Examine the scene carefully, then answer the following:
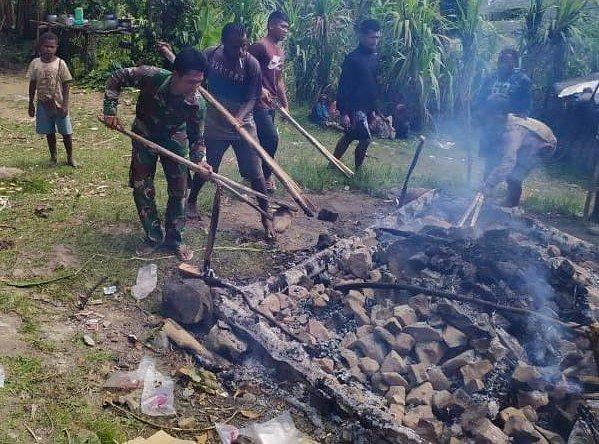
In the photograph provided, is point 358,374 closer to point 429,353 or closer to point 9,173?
point 429,353

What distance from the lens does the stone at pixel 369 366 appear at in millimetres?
3889

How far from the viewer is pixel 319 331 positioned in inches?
165

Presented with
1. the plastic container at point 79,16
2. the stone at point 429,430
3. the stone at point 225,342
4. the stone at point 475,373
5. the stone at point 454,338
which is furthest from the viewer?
the plastic container at point 79,16

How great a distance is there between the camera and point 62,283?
14.8 feet

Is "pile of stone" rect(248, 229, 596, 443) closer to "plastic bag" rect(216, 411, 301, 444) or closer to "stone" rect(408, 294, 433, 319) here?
"stone" rect(408, 294, 433, 319)

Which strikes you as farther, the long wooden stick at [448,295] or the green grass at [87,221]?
the long wooden stick at [448,295]

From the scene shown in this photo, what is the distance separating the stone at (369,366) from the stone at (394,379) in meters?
0.11

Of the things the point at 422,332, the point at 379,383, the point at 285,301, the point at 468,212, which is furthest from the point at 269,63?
the point at 379,383

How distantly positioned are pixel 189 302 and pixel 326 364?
41.1 inches

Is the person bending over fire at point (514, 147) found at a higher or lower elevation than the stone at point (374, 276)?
higher

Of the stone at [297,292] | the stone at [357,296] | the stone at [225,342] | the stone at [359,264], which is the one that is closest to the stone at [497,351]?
the stone at [357,296]

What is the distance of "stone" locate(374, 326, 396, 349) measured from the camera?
405cm

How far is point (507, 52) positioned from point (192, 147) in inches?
179

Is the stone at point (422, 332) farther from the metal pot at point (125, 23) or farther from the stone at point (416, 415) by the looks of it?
the metal pot at point (125, 23)
